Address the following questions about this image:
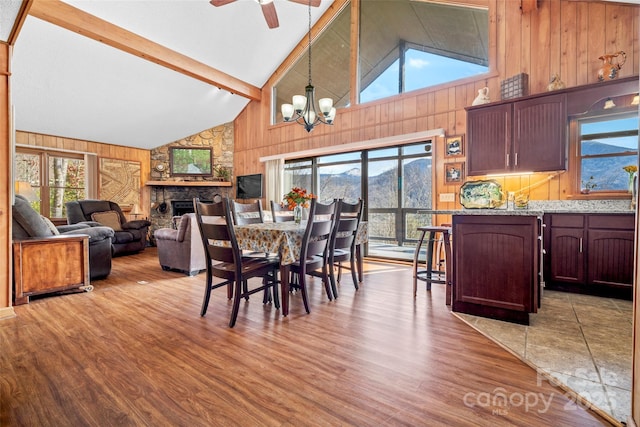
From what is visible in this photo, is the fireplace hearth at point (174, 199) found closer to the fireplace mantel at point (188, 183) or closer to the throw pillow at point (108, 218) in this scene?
the fireplace mantel at point (188, 183)

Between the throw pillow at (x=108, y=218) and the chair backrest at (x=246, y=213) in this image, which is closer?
the chair backrest at (x=246, y=213)

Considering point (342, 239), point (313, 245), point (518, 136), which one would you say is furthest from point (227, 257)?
point (518, 136)

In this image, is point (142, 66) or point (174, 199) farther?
point (174, 199)

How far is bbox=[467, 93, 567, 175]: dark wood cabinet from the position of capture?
11.0 ft

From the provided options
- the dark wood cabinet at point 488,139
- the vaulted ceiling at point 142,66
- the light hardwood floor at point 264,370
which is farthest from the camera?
the vaulted ceiling at point 142,66

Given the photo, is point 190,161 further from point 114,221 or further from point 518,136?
point 518,136

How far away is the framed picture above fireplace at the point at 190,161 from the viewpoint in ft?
24.7

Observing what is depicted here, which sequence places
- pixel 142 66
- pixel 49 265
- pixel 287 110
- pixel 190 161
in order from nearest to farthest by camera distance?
pixel 49 265 → pixel 287 110 → pixel 142 66 → pixel 190 161

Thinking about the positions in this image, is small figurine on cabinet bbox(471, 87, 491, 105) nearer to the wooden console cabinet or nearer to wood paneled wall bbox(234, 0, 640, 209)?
wood paneled wall bbox(234, 0, 640, 209)

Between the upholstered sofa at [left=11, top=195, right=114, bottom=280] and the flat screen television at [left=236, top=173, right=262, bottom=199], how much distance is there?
334 cm

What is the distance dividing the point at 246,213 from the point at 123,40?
3.38m

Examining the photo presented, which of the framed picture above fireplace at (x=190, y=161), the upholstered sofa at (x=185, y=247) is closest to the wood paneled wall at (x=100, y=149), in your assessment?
the framed picture above fireplace at (x=190, y=161)

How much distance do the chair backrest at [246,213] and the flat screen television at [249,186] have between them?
3563mm

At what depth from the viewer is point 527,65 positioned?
3.93 metres
